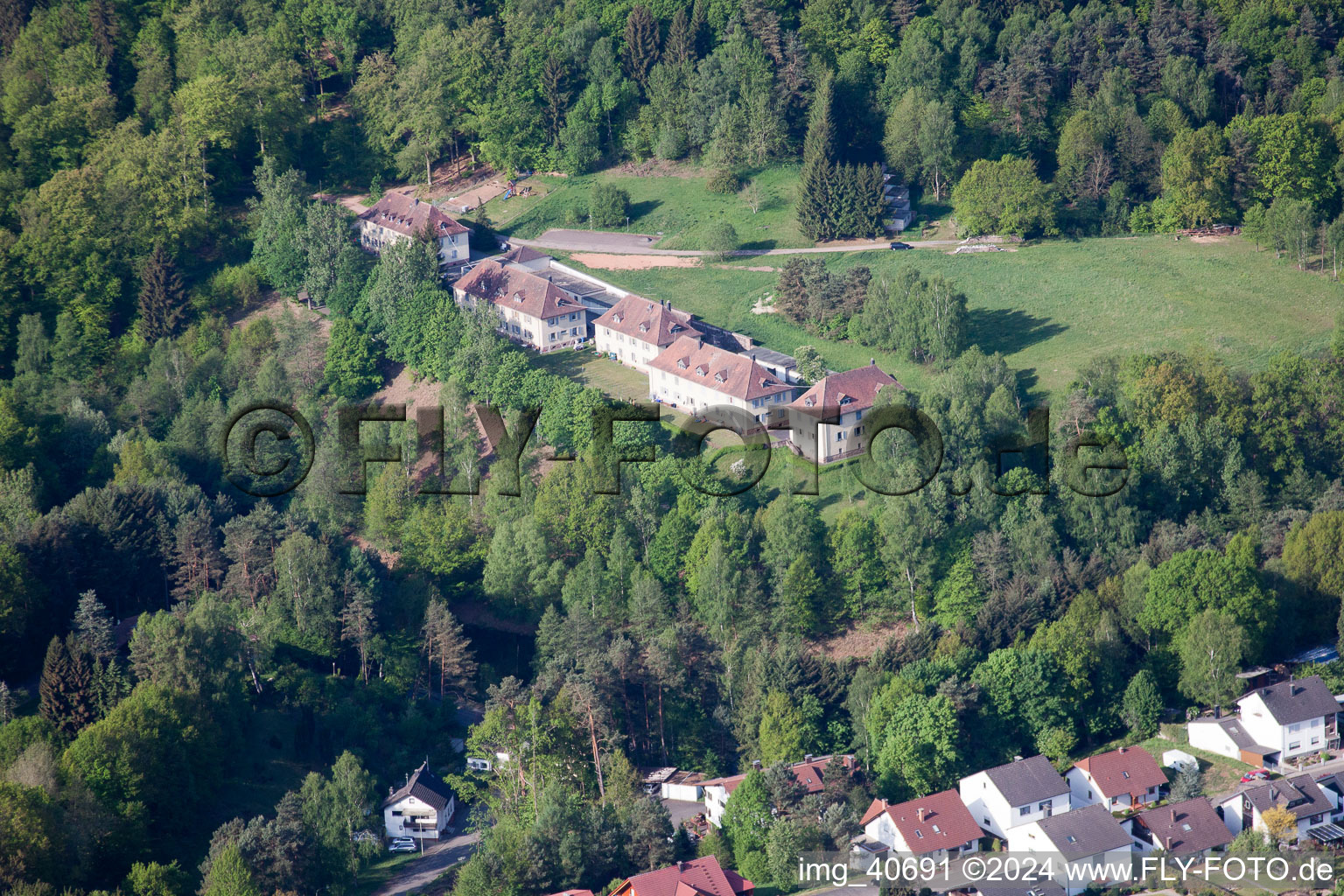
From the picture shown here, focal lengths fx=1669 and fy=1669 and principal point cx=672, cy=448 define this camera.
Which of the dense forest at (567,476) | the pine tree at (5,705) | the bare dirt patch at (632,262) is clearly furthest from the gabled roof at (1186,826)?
the bare dirt patch at (632,262)

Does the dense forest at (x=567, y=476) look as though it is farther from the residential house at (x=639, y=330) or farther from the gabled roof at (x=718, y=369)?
the residential house at (x=639, y=330)

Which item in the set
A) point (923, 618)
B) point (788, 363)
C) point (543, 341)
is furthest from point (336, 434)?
Result: point (923, 618)

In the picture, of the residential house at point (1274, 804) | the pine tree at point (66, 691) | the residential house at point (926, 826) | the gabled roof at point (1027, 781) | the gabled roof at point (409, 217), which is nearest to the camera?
the residential house at point (1274, 804)

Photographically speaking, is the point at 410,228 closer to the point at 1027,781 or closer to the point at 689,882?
the point at 689,882

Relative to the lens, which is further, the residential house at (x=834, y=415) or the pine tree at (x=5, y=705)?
the residential house at (x=834, y=415)

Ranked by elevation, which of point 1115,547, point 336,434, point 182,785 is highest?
point 336,434

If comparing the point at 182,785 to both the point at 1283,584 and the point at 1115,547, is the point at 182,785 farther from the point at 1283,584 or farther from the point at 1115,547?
the point at 1283,584
